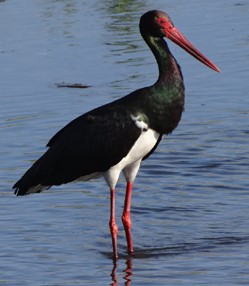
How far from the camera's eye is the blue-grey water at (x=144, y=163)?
8.45 m

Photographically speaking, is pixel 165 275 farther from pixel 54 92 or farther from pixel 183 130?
pixel 54 92

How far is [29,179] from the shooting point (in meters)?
8.94

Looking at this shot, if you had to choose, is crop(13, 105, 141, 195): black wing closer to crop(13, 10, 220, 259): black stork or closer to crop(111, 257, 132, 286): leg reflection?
crop(13, 10, 220, 259): black stork

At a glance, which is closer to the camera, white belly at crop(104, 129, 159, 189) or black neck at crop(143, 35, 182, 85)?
white belly at crop(104, 129, 159, 189)

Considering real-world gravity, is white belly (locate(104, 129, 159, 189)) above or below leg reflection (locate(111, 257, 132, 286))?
above

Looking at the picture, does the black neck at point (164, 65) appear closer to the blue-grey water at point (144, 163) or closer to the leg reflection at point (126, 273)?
the blue-grey water at point (144, 163)

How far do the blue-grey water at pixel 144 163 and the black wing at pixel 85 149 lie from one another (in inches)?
18.8

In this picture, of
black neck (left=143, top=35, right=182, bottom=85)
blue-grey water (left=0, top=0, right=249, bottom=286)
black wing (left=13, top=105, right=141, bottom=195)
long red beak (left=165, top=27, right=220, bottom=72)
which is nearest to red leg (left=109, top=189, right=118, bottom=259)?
blue-grey water (left=0, top=0, right=249, bottom=286)

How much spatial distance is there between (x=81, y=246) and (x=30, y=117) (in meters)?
3.68

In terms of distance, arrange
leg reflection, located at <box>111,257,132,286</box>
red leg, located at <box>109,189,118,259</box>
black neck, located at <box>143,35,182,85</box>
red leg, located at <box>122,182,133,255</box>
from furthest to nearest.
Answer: red leg, located at <box>122,182,133,255</box>, red leg, located at <box>109,189,118,259</box>, black neck, located at <box>143,35,182,85</box>, leg reflection, located at <box>111,257,132,286</box>

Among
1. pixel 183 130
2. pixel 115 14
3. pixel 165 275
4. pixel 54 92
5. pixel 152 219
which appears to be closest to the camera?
pixel 165 275

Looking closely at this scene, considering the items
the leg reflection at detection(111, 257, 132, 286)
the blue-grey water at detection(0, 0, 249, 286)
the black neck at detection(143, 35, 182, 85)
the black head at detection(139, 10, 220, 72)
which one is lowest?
the blue-grey water at detection(0, 0, 249, 286)

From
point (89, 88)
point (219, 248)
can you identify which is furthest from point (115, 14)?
point (219, 248)

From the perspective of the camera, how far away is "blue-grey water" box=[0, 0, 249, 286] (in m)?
8.45
